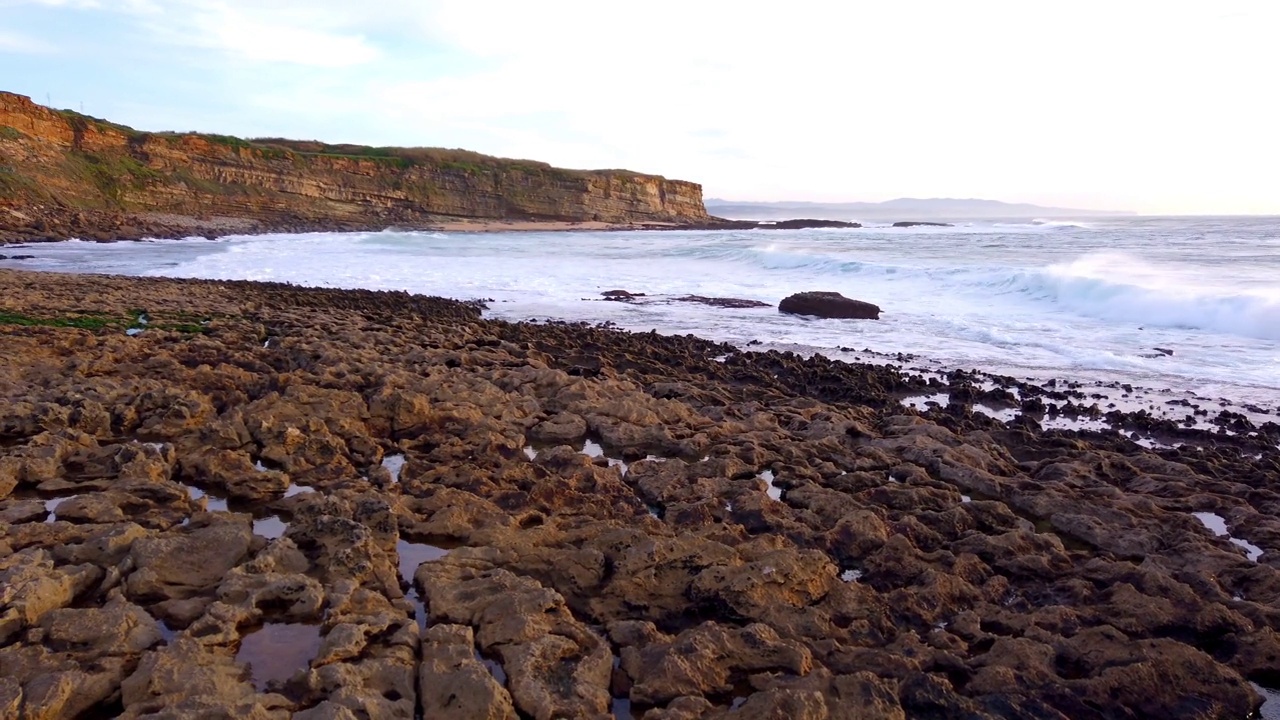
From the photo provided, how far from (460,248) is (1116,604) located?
40451 mm

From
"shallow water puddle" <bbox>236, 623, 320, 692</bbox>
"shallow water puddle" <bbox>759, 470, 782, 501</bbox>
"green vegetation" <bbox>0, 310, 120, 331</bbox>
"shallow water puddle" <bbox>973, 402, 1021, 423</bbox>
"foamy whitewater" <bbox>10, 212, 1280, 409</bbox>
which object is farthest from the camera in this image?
"foamy whitewater" <bbox>10, 212, 1280, 409</bbox>

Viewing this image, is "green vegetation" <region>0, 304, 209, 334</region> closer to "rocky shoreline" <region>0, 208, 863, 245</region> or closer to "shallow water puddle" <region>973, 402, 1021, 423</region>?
"shallow water puddle" <region>973, 402, 1021, 423</region>

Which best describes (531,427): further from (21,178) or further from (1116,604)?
(21,178)

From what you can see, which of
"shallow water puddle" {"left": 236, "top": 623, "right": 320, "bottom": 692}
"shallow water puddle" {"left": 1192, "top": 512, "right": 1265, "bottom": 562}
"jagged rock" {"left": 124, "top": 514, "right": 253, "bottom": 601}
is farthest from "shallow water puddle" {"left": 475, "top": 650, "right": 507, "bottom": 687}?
"shallow water puddle" {"left": 1192, "top": 512, "right": 1265, "bottom": 562}

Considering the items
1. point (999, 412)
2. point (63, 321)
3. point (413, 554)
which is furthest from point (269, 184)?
point (413, 554)

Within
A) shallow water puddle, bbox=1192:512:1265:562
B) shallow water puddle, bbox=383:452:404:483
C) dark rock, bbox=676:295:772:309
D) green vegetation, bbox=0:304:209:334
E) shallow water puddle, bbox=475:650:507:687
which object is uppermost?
green vegetation, bbox=0:304:209:334

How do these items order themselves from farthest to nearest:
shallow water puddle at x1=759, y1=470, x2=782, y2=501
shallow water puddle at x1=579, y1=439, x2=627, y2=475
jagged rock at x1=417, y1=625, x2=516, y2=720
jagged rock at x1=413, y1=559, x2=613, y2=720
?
shallow water puddle at x1=579, y1=439, x2=627, y2=475 → shallow water puddle at x1=759, y1=470, x2=782, y2=501 → jagged rock at x1=413, y1=559, x2=613, y2=720 → jagged rock at x1=417, y1=625, x2=516, y2=720

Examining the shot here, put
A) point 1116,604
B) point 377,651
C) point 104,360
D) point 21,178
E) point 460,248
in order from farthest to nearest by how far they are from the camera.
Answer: point 460,248, point 21,178, point 104,360, point 1116,604, point 377,651

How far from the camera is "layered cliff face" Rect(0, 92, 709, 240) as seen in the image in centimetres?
4109

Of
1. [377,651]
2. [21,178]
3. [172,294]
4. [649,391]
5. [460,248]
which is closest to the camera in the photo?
[377,651]

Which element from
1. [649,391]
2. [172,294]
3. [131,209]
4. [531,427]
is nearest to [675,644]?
[531,427]

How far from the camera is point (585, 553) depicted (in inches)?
208

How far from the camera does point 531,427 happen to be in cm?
835

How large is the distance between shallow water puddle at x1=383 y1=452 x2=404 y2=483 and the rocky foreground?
0.07m
